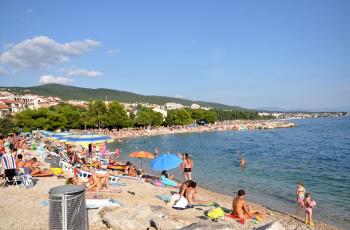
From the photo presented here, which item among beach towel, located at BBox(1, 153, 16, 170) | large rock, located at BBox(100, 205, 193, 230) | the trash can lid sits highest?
the trash can lid

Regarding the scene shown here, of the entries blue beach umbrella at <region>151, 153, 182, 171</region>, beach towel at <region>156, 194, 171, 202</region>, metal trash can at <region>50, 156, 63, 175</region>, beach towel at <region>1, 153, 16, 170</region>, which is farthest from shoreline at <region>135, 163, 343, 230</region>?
beach towel at <region>1, 153, 16, 170</region>

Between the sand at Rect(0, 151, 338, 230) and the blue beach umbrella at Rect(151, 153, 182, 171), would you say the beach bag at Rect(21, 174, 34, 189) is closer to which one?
the sand at Rect(0, 151, 338, 230)

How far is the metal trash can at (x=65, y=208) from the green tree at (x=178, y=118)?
96601mm

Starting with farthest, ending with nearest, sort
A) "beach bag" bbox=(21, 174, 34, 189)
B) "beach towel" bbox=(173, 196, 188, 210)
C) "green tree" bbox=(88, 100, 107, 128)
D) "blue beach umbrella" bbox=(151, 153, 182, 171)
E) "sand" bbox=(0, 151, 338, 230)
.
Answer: "green tree" bbox=(88, 100, 107, 128) → "blue beach umbrella" bbox=(151, 153, 182, 171) → "beach bag" bbox=(21, 174, 34, 189) → "beach towel" bbox=(173, 196, 188, 210) → "sand" bbox=(0, 151, 338, 230)

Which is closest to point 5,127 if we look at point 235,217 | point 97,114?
point 97,114

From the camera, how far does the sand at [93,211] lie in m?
8.21

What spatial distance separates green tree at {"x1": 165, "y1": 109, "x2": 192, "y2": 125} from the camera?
4043 inches

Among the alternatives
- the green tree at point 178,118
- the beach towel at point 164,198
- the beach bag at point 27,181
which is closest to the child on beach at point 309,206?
the beach towel at point 164,198

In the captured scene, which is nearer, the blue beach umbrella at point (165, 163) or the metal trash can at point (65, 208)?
the metal trash can at point (65, 208)

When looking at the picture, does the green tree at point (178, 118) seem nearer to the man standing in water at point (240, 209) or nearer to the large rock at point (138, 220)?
the man standing in water at point (240, 209)

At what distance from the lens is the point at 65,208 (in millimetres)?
5457

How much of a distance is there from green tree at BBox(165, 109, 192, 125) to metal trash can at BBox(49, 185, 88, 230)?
96601 mm

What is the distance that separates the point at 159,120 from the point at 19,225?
89.3m

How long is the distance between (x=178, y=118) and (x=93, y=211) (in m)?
95.2
